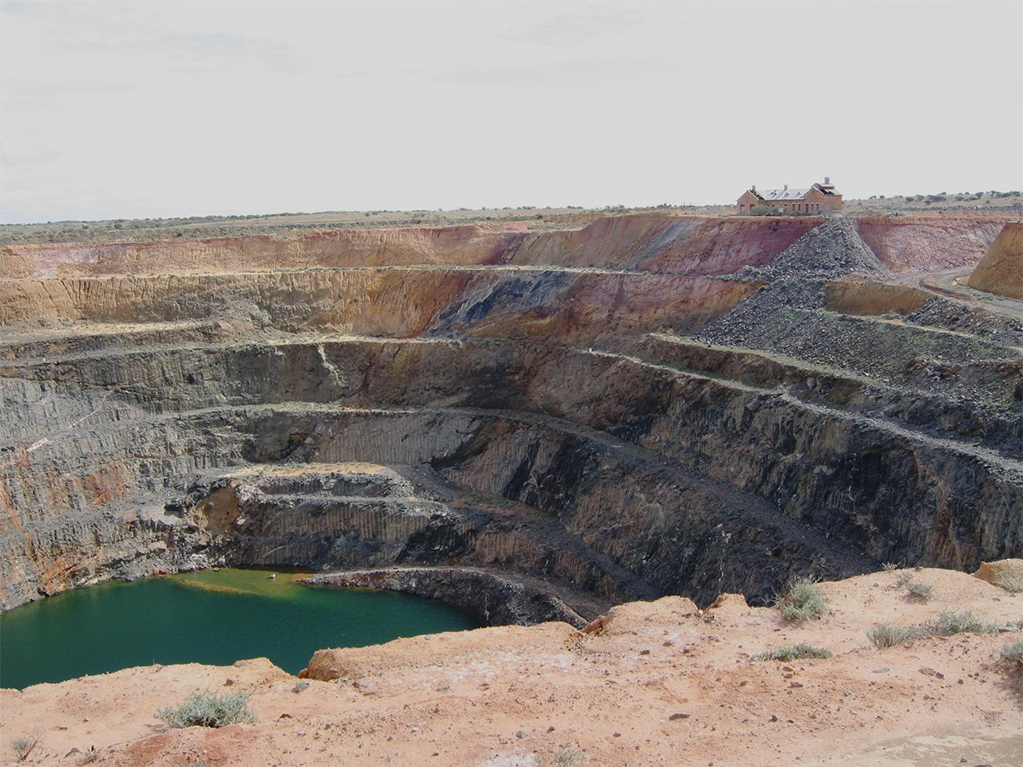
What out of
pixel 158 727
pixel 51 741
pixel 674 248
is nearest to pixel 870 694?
pixel 158 727

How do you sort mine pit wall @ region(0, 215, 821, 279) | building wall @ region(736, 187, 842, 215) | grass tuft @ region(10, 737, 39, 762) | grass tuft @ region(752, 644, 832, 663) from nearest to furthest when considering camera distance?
grass tuft @ region(10, 737, 39, 762) → grass tuft @ region(752, 644, 832, 663) → mine pit wall @ region(0, 215, 821, 279) → building wall @ region(736, 187, 842, 215)

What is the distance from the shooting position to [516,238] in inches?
2094

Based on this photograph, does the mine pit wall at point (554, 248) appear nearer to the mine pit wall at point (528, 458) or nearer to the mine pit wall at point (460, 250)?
the mine pit wall at point (460, 250)

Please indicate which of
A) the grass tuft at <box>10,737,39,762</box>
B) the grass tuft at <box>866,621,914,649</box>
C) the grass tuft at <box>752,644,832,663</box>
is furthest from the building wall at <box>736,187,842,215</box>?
the grass tuft at <box>10,737,39,762</box>

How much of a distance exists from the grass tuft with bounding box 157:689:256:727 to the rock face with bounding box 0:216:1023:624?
632 inches

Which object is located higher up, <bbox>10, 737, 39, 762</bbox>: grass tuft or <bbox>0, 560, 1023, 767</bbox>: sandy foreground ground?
<bbox>0, 560, 1023, 767</bbox>: sandy foreground ground

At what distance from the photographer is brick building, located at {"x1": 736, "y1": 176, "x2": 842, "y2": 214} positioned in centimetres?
4775

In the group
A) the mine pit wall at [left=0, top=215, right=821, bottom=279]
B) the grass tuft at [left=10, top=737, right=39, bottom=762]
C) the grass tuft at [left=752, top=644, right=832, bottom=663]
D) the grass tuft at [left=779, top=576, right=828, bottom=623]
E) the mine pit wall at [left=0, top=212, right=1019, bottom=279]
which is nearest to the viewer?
the grass tuft at [left=10, top=737, right=39, bottom=762]

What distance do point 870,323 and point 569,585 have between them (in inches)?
566

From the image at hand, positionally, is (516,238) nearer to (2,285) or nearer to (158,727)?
(2,285)

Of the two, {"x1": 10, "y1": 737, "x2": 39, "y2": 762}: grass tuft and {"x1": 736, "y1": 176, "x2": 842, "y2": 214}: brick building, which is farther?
{"x1": 736, "y1": 176, "x2": 842, "y2": 214}: brick building

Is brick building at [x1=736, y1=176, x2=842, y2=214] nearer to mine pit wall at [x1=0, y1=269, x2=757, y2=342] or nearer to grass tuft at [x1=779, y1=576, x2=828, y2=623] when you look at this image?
mine pit wall at [x1=0, y1=269, x2=757, y2=342]

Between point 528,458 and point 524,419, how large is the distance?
2256 millimetres

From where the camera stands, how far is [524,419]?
38.4m
